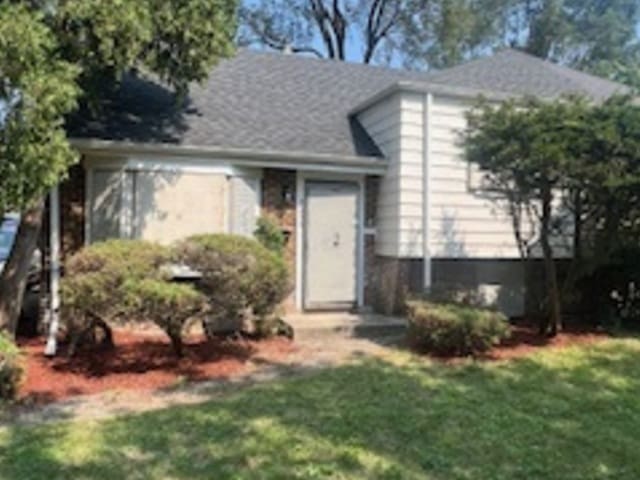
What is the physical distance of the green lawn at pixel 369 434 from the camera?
4.39m

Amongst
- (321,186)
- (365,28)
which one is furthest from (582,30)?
(321,186)

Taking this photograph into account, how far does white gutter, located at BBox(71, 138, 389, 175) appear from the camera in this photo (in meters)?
8.92

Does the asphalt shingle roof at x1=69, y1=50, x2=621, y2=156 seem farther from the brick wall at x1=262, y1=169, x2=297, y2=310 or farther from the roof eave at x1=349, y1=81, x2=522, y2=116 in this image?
the brick wall at x1=262, y1=169, x2=297, y2=310

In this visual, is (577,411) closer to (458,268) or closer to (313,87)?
(458,268)

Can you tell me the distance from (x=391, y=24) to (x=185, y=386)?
22.6m

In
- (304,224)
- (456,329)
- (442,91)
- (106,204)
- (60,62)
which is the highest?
(442,91)

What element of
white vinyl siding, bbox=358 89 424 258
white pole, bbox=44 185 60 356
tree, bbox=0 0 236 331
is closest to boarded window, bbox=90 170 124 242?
white pole, bbox=44 185 60 356

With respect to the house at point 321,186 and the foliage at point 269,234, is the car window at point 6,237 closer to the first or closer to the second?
the house at point 321,186

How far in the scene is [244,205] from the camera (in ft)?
32.2

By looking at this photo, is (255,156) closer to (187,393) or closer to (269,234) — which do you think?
(269,234)

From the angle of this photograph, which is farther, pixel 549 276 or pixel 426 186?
pixel 426 186

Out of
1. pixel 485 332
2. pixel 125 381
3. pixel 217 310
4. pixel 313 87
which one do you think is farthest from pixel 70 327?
pixel 313 87

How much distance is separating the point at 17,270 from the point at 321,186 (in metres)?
4.86

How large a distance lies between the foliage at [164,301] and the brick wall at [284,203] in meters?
3.35
